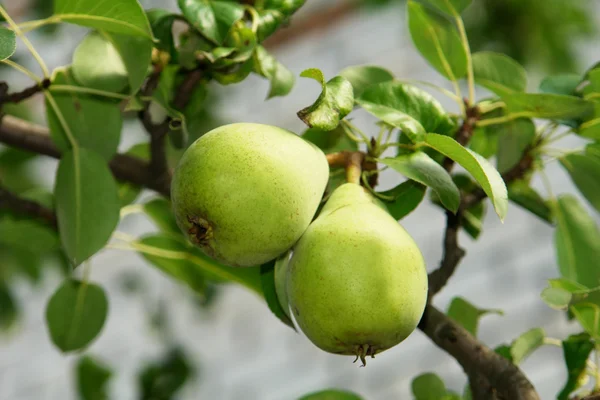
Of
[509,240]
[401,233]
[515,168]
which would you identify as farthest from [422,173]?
[509,240]

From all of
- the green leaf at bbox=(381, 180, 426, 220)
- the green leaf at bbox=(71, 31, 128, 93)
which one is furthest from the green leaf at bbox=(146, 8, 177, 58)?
the green leaf at bbox=(381, 180, 426, 220)

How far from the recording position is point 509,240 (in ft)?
8.22

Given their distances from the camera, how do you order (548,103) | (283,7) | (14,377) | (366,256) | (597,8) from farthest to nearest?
(14,377) → (597,8) → (283,7) → (548,103) → (366,256)

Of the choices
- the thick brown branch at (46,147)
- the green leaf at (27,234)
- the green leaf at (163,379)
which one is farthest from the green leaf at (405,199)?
the green leaf at (163,379)

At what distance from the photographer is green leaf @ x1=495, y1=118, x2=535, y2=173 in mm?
713

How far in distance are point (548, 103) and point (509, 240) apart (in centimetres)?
196

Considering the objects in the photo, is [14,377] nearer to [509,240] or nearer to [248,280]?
[509,240]

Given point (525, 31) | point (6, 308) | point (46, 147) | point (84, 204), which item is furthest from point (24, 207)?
point (525, 31)

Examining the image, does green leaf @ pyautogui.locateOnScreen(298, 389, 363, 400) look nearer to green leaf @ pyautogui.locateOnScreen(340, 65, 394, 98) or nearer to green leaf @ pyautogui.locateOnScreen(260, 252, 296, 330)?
green leaf @ pyautogui.locateOnScreen(260, 252, 296, 330)

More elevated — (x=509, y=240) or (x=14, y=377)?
(x=509, y=240)

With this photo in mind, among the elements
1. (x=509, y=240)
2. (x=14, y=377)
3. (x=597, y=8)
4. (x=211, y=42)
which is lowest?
(x=14, y=377)

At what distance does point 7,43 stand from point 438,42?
1.29 feet

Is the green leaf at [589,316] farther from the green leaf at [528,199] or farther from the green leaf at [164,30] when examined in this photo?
the green leaf at [164,30]

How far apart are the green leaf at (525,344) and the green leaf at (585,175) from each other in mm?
153
